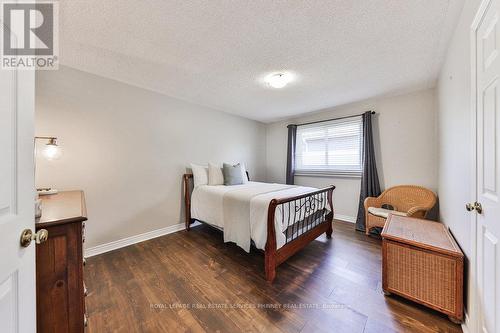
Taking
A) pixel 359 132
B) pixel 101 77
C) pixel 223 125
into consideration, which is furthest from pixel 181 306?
pixel 359 132

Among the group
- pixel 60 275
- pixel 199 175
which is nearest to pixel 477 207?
pixel 60 275

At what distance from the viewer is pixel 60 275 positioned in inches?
37.6

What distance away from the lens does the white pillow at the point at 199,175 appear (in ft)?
10.3

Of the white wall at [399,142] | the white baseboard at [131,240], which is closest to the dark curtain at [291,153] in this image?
the white wall at [399,142]

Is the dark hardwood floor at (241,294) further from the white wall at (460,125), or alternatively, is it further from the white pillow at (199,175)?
the white pillow at (199,175)

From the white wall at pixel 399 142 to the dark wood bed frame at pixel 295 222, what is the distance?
3.51 ft

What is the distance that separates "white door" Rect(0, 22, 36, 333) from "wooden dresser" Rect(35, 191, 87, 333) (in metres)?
0.21

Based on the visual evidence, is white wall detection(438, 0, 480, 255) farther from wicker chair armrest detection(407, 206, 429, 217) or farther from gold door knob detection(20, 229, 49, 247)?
gold door knob detection(20, 229, 49, 247)

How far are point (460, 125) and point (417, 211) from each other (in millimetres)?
1503

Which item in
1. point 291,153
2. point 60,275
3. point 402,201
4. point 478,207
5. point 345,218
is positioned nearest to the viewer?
point 60,275

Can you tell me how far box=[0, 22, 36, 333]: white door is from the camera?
60 cm

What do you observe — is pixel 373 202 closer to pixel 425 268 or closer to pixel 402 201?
pixel 402 201

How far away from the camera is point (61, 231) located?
0.95 m

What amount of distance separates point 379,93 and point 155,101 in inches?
140
